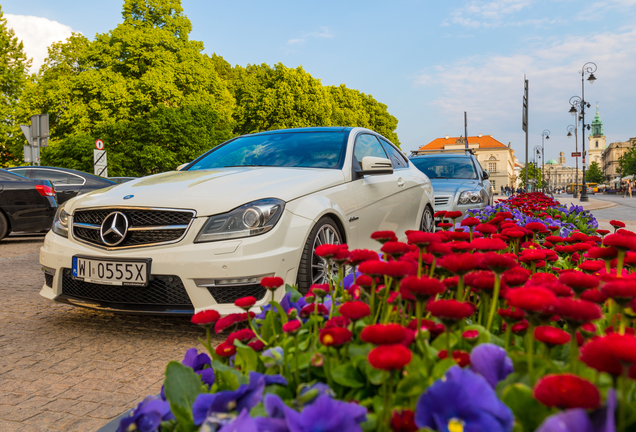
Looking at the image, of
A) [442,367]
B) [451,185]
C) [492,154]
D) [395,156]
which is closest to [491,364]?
[442,367]

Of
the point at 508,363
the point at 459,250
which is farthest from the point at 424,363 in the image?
the point at 459,250

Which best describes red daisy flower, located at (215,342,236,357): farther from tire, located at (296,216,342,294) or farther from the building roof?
the building roof

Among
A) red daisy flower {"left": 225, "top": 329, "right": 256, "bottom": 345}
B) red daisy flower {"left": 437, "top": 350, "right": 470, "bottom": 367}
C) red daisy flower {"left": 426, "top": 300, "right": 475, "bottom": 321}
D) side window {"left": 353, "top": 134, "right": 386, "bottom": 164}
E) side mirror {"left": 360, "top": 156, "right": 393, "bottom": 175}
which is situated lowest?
red daisy flower {"left": 225, "top": 329, "right": 256, "bottom": 345}

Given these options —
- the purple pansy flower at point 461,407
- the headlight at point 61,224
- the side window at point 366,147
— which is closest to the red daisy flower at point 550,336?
the purple pansy flower at point 461,407

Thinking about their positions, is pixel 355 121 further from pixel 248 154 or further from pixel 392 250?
pixel 392 250

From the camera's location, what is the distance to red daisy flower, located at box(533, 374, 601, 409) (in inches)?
22.1

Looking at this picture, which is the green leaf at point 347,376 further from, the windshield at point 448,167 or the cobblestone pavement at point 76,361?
the windshield at point 448,167

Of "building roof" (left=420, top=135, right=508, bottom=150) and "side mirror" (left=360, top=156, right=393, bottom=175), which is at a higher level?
"building roof" (left=420, top=135, right=508, bottom=150)

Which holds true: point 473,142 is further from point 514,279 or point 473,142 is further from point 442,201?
point 514,279

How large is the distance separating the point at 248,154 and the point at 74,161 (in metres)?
23.5

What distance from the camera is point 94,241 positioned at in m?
3.45

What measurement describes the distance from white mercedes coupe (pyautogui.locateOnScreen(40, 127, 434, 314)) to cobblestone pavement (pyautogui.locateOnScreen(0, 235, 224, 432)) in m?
0.28

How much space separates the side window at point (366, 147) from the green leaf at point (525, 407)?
4229 millimetres

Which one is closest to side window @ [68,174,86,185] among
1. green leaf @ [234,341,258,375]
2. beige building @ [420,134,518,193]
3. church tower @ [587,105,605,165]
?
green leaf @ [234,341,258,375]
